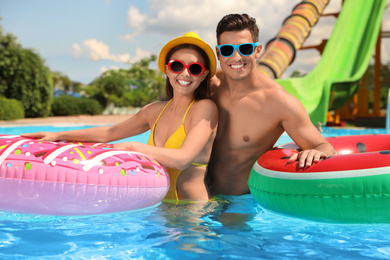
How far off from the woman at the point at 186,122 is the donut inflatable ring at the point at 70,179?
20 cm

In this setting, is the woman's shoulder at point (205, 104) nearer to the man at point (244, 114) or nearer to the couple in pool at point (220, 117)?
the couple in pool at point (220, 117)

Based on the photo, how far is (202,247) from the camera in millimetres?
2240

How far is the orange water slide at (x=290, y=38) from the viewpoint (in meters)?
11.4

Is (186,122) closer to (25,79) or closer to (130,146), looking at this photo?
(130,146)

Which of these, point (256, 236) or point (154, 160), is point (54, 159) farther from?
point (256, 236)

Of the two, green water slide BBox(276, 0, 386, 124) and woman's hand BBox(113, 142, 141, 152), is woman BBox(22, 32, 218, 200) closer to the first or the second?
woman's hand BBox(113, 142, 141, 152)

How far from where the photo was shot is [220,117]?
309 cm

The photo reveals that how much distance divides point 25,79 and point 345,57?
12.9m

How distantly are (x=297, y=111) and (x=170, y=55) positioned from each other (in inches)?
38.9

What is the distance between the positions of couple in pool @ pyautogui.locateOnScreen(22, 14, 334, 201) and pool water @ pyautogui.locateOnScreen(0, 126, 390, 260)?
0.28 metres

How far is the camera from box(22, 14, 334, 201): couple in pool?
2.85 meters

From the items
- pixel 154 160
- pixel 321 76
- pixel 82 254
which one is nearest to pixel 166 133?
pixel 154 160

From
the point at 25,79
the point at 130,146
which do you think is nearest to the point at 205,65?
the point at 130,146

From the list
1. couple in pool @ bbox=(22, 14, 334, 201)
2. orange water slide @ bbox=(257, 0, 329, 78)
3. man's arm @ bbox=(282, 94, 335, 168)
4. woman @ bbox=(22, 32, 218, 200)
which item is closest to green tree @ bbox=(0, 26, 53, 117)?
orange water slide @ bbox=(257, 0, 329, 78)
